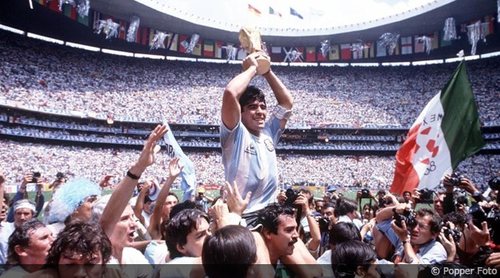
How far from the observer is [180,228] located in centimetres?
253

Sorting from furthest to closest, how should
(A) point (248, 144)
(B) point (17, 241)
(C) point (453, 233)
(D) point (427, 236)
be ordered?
(C) point (453, 233)
(D) point (427, 236)
(A) point (248, 144)
(B) point (17, 241)

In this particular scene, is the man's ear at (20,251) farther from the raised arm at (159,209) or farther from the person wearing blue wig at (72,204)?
the raised arm at (159,209)

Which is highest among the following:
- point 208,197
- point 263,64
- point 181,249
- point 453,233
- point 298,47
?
point 298,47

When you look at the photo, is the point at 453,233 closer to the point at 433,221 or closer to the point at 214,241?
A: the point at 433,221

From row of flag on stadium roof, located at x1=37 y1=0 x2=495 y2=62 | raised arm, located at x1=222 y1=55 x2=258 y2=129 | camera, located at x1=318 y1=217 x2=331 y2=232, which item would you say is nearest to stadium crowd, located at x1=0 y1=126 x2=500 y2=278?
raised arm, located at x1=222 y1=55 x2=258 y2=129

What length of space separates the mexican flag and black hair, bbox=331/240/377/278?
175 inches

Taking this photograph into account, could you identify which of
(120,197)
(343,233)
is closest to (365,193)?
(343,233)

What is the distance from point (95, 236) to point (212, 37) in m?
43.6

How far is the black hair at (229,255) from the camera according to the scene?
5.59 feet

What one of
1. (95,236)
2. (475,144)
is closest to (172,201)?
(95,236)

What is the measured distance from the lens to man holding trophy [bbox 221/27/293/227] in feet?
8.68

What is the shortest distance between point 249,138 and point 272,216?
2.38ft

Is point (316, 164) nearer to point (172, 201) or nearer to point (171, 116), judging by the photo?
point (171, 116)

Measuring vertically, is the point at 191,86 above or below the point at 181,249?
above
